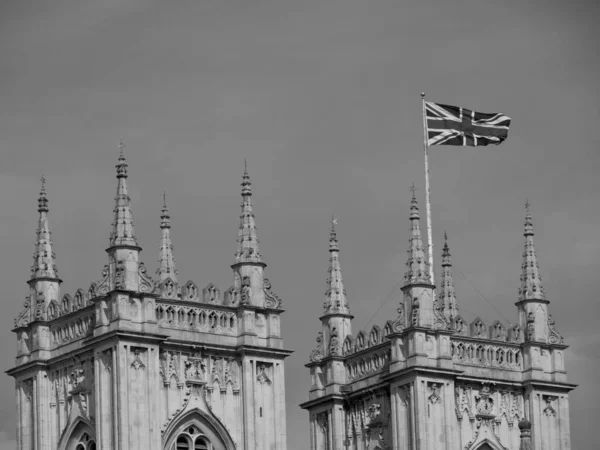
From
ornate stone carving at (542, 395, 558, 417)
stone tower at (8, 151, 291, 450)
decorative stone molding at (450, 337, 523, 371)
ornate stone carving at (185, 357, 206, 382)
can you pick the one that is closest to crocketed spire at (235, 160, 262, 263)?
stone tower at (8, 151, 291, 450)

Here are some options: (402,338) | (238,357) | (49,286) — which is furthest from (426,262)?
(49,286)

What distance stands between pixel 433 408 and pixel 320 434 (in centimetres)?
731

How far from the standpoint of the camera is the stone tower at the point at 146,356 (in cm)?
9262

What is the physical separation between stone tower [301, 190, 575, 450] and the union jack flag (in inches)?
157

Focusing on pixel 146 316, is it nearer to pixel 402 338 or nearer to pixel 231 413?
pixel 231 413

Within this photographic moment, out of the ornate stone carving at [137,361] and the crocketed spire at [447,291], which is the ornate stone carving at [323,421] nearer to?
the crocketed spire at [447,291]

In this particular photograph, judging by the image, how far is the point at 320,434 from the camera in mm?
104250

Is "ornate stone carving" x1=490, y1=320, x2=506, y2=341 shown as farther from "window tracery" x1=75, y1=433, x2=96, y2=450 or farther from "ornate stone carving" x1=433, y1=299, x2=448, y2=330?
"window tracery" x1=75, y1=433, x2=96, y2=450

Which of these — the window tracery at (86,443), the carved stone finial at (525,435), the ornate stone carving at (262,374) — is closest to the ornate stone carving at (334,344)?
the ornate stone carving at (262,374)

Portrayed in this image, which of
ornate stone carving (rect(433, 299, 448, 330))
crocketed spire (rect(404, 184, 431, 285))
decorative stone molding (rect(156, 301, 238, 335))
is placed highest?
crocketed spire (rect(404, 184, 431, 285))

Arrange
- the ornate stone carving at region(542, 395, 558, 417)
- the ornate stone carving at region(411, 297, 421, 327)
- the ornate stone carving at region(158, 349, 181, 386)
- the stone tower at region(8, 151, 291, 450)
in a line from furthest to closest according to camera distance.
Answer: the ornate stone carving at region(542, 395, 558, 417) < the ornate stone carving at region(411, 297, 421, 327) < the ornate stone carving at region(158, 349, 181, 386) < the stone tower at region(8, 151, 291, 450)

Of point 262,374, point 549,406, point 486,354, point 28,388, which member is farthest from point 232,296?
point 549,406

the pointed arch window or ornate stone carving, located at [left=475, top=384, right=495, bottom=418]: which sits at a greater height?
ornate stone carving, located at [left=475, top=384, right=495, bottom=418]

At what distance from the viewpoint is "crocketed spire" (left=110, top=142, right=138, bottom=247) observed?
94.1 metres
